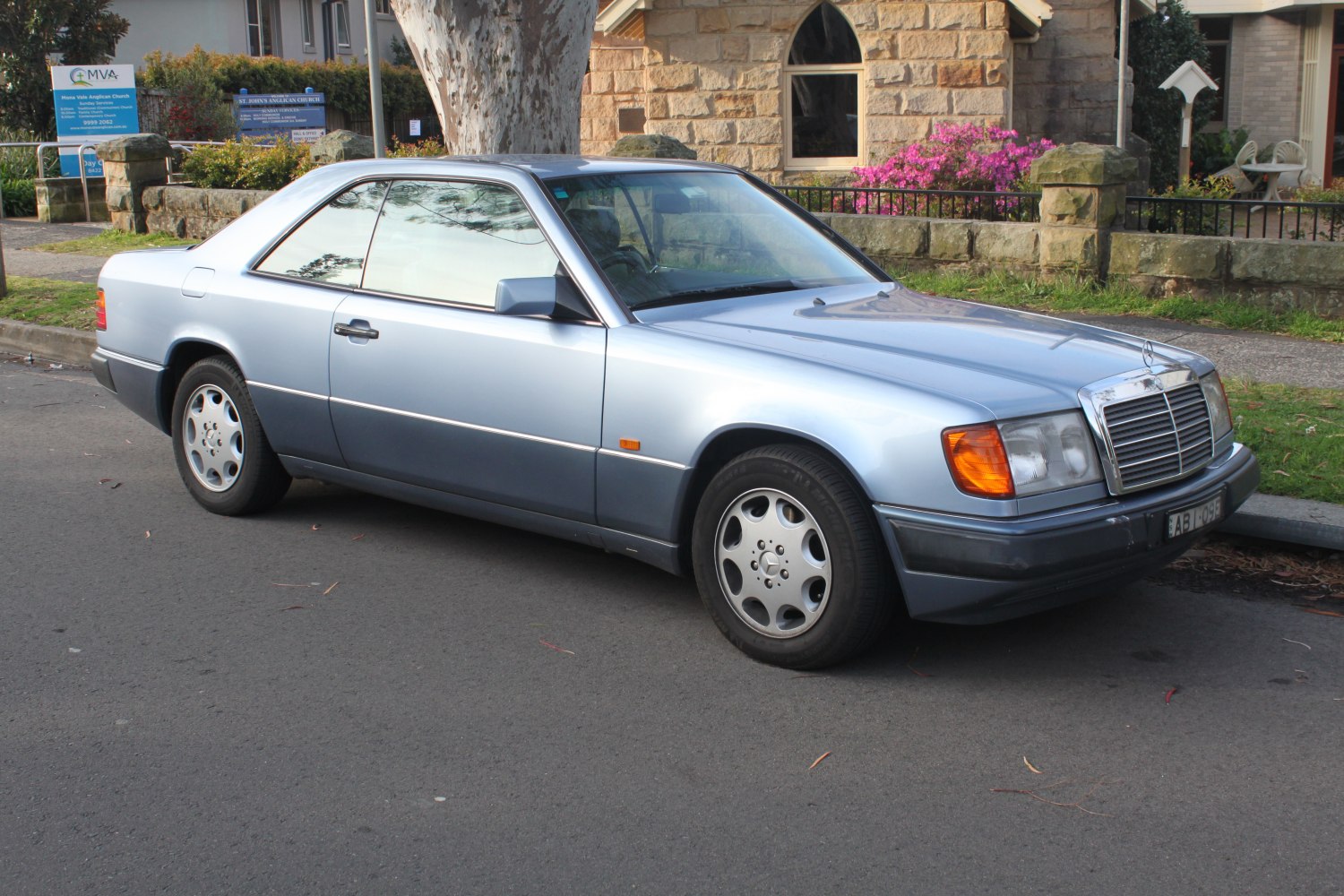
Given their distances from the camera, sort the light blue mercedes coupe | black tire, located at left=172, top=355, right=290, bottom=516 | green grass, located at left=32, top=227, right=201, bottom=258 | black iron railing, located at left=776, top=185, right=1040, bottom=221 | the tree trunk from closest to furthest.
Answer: the light blue mercedes coupe < black tire, located at left=172, top=355, right=290, bottom=516 < the tree trunk < black iron railing, located at left=776, top=185, right=1040, bottom=221 < green grass, located at left=32, top=227, right=201, bottom=258

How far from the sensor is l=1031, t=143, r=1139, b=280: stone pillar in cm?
1068

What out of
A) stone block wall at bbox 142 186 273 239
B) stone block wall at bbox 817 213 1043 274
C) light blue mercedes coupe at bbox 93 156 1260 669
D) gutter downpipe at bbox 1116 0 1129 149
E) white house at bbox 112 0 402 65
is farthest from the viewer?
white house at bbox 112 0 402 65

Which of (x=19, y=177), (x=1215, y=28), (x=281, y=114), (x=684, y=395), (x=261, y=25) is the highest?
(x=261, y=25)

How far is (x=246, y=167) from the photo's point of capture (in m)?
16.5

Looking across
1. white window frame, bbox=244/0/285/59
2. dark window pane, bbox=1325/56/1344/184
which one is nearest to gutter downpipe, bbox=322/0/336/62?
white window frame, bbox=244/0/285/59

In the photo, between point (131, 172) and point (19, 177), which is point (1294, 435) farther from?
point (19, 177)

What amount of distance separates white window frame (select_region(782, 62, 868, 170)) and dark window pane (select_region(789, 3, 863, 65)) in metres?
0.13

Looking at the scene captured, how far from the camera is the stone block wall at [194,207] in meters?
15.5

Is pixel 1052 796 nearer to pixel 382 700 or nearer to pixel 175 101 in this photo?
pixel 382 700

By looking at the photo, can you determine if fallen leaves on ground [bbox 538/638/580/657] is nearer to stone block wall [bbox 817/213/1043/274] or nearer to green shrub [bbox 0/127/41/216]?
stone block wall [bbox 817/213/1043/274]

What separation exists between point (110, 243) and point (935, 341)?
13574mm

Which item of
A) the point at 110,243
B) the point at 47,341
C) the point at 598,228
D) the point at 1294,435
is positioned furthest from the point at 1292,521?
the point at 110,243

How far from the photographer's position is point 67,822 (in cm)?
361

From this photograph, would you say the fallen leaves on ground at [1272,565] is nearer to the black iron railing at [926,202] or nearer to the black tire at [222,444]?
the black tire at [222,444]
